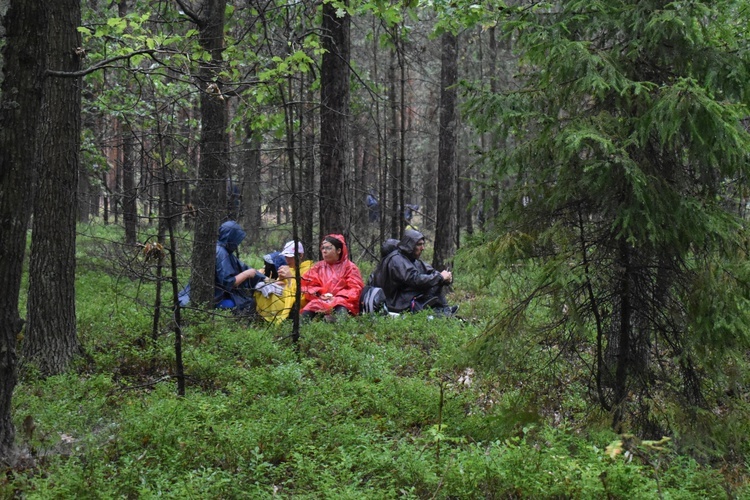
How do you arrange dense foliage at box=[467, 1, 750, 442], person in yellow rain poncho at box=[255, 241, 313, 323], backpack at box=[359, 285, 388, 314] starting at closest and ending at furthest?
1. dense foliage at box=[467, 1, 750, 442]
2. person in yellow rain poncho at box=[255, 241, 313, 323]
3. backpack at box=[359, 285, 388, 314]

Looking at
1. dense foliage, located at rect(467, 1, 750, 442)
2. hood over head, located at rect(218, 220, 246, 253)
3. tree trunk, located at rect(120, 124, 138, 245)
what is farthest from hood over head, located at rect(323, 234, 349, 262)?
dense foliage, located at rect(467, 1, 750, 442)

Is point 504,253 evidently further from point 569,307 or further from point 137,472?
point 137,472

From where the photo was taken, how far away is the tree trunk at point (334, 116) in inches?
398

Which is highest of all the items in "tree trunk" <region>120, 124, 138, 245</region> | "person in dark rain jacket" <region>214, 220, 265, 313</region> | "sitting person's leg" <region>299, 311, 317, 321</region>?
"tree trunk" <region>120, 124, 138, 245</region>

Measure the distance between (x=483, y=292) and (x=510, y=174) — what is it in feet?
27.2

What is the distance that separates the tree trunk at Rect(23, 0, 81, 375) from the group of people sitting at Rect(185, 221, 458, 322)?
7.53 ft

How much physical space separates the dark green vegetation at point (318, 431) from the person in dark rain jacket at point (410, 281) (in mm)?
2282

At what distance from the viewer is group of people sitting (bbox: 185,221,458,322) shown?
373 inches

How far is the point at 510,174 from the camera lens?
5738 millimetres

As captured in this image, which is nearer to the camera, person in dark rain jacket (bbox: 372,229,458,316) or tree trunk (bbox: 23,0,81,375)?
tree trunk (bbox: 23,0,81,375)

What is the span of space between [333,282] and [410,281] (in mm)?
1223

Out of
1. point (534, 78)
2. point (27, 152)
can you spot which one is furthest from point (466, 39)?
point (27, 152)

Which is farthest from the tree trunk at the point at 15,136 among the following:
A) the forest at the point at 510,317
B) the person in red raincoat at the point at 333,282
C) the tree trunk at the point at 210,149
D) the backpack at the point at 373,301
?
the backpack at the point at 373,301

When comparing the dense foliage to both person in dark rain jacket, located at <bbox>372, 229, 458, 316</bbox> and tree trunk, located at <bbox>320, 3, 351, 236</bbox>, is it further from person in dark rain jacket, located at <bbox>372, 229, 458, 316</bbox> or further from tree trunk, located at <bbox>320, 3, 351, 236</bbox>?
tree trunk, located at <bbox>320, 3, 351, 236</bbox>
